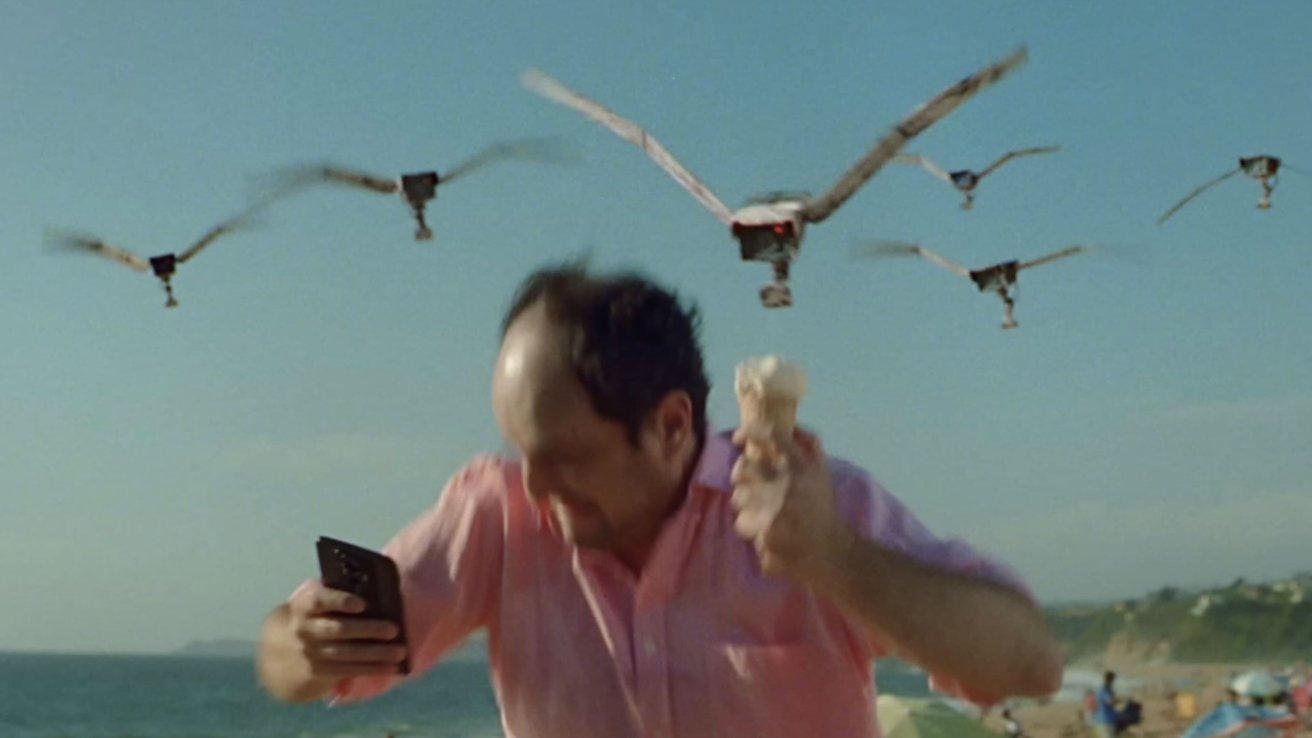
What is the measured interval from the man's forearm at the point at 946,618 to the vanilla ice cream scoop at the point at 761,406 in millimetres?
43

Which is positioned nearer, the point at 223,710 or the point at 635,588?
the point at 635,588

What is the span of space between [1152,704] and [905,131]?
50.4ft

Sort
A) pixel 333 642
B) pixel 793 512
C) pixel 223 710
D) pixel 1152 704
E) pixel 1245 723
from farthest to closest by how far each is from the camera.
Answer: pixel 223 710
pixel 1152 704
pixel 1245 723
pixel 333 642
pixel 793 512

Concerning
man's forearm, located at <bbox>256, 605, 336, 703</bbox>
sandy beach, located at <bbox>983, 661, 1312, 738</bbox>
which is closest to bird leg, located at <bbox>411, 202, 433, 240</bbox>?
man's forearm, located at <bbox>256, 605, 336, 703</bbox>

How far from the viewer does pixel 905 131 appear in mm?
3180

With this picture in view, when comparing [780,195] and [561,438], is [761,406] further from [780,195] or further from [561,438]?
[780,195]

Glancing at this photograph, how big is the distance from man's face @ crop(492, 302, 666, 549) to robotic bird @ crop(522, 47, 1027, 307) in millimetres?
2091

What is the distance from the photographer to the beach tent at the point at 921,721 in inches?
227

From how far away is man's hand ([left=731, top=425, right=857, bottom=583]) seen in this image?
724 millimetres

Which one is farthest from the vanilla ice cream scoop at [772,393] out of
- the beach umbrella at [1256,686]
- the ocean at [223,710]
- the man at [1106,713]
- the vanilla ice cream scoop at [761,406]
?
the ocean at [223,710]

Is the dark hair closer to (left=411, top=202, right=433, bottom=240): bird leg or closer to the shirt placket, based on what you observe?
the shirt placket

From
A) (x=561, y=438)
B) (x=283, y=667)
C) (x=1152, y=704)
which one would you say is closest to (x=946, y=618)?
(x=561, y=438)

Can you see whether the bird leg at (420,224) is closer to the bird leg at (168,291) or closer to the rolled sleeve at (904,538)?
the bird leg at (168,291)

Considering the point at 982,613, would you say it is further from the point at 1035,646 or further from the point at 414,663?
the point at 414,663
